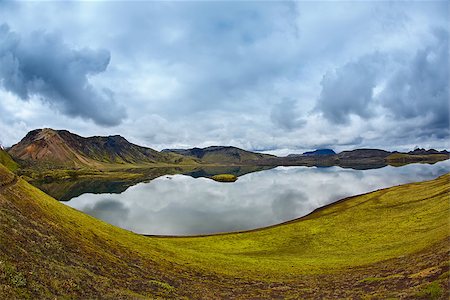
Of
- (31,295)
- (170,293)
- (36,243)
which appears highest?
(36,243)

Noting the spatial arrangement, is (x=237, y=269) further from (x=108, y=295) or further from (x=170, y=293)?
(x=108, y=295)

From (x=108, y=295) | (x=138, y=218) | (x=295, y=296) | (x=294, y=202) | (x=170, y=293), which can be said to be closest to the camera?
(x=108, y=295)

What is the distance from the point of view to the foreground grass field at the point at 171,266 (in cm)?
Answer: 2298

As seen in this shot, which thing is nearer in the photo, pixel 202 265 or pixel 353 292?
pixel 353 292

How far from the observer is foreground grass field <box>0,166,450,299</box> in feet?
75.4

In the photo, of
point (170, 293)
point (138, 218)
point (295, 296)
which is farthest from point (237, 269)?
point (138, 218)

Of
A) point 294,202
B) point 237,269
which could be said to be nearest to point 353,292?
point 237,269

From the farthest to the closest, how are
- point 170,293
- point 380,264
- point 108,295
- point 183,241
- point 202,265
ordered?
1. point 183,241
2. point 202,265
3. point 380,264
4. point 170,293
5. point 108,295

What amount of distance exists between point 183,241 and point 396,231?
47062 millimetres

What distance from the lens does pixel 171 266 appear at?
39.5 metres

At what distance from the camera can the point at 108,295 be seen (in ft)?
78.4

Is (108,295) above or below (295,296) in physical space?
above

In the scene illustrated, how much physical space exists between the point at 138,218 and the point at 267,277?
79655mm

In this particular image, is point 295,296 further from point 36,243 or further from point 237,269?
point 36,243
